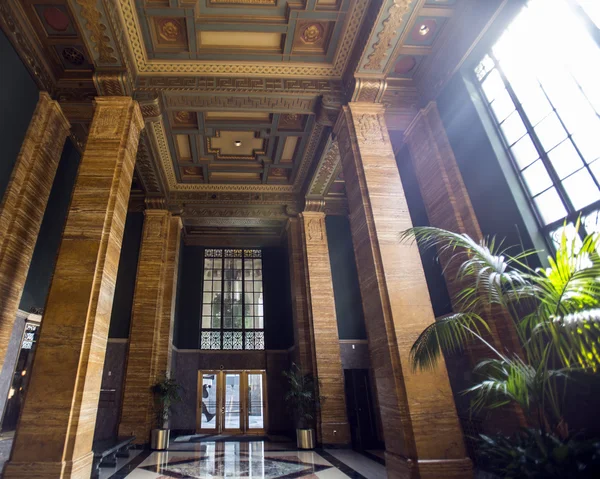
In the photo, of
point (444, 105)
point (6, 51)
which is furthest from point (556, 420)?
point (6, 51)

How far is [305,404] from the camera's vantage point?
8648 mm

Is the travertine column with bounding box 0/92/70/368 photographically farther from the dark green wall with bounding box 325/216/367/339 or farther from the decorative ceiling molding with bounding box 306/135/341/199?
the dark green wall with bounding box 325/216/367/339

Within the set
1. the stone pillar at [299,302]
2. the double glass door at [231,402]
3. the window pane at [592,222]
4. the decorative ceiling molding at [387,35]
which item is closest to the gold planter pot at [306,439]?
the stone pillar at [299,302]

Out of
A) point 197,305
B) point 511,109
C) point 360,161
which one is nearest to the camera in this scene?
point 511,109

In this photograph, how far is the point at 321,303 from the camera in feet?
32.6

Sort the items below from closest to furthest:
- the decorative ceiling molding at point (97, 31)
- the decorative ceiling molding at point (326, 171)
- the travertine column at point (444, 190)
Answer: the travertine column at point (444, 190) → the decorative ceiling molding at point (97, 31) → the decorative ceiling molding at point (326, 171)

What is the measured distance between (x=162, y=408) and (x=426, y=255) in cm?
748

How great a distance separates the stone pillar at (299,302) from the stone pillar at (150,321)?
3.71 metres

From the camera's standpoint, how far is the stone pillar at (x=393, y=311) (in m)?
4.03

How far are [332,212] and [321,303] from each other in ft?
11.2

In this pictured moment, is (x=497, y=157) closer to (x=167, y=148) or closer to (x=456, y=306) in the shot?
(x=456, y=306)

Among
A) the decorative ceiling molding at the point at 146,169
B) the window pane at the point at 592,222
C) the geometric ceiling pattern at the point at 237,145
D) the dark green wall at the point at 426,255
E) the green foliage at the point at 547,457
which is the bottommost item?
the green foliage at the point at 547,457

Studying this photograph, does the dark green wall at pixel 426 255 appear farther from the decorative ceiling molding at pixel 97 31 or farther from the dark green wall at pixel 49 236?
the dark green wall at pixel 49 236

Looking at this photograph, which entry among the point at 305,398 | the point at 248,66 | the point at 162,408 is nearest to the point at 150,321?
the point at 162,408
